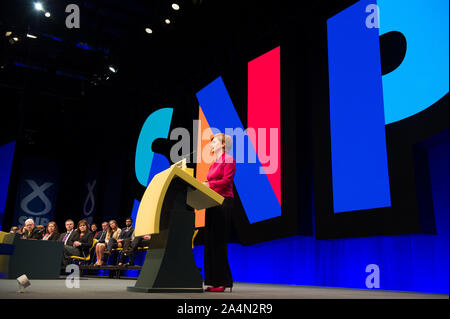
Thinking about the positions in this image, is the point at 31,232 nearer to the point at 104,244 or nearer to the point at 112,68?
the point at 104,244

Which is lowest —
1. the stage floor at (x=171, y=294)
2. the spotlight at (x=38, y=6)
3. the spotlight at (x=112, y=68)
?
the stage floor at (x=171, y=294)

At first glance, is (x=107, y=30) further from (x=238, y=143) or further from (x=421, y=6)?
(x=421, y=6)

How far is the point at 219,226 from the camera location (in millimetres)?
3072

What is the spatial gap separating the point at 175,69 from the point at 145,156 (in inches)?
87.2

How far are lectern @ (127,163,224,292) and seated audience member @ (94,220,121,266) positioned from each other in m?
5.88

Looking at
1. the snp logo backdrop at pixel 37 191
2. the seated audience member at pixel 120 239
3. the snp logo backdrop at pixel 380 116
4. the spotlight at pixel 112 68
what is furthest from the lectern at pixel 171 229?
the snp logo backdrop at pixel 37 191

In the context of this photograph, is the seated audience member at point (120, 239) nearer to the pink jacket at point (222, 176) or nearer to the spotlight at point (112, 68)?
the spotlight at point (112, 68)

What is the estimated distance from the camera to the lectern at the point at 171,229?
105 inches

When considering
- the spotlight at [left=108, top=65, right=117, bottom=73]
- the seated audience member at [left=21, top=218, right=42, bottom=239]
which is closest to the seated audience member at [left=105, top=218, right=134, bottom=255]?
the seated audience member at [left=21, top=218, right=42, bottom=239]

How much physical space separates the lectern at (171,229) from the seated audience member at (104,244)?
5.88 m

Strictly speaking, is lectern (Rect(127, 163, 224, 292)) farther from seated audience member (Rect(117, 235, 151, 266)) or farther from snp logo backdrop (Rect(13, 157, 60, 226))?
snp logo backdrop (Rect(13, 157, 60, 226))

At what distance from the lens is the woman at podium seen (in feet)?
9.91

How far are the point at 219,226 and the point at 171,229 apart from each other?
44cm
